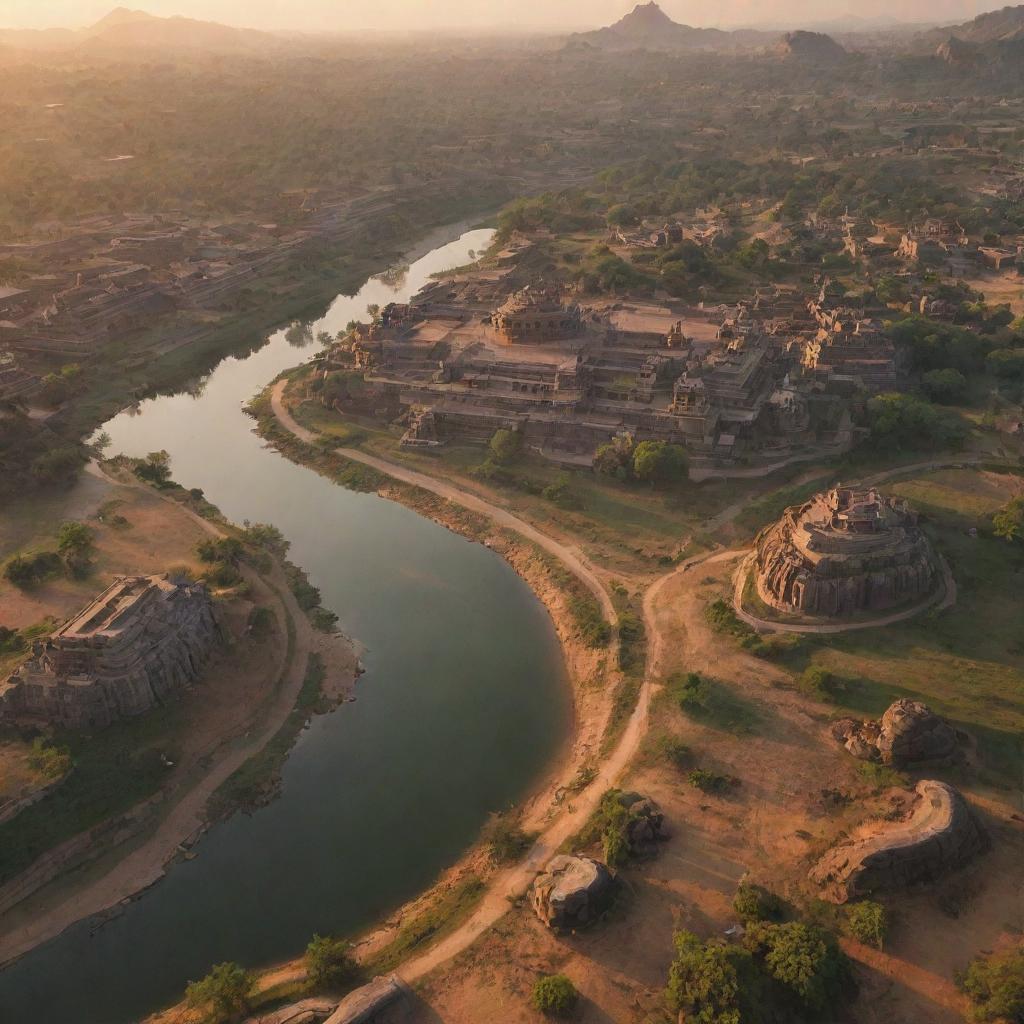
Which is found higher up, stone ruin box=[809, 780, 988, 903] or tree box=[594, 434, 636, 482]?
tree box=[594, 434, 636, 482]

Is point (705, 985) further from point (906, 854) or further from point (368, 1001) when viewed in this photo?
point (368, 1001)

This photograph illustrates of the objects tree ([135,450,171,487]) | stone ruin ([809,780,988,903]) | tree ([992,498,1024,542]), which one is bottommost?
stone ruin ([809,780,988,903])

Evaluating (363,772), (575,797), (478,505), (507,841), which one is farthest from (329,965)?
(478,505)

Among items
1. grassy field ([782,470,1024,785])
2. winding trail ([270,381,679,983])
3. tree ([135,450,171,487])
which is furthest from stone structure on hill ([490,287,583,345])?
grassy field ([782,470,1024,785])

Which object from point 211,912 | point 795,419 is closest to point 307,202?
point 795,419

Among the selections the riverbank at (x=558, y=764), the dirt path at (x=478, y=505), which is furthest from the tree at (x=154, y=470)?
the dirt path at (x=478, y=505)

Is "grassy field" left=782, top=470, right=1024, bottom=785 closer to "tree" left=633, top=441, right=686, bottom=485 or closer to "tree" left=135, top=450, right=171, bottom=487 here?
"tree" left=633, top=441, right=686, bottom=485
